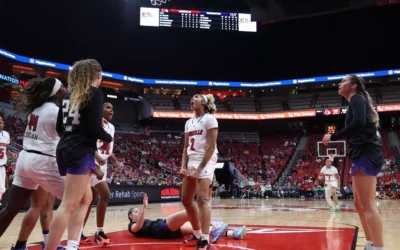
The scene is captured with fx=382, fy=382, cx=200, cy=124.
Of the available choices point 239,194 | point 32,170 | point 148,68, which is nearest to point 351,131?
point 32,170

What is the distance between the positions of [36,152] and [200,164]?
2271 millimetres

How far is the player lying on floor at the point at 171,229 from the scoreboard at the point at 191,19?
1120 inches

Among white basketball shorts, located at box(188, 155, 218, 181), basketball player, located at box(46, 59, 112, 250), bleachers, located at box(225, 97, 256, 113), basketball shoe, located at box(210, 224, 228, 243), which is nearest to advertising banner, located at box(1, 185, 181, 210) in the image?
basketball shoe, located at box(210, 224, 228, 243)

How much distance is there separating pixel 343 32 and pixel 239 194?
65.0 ft

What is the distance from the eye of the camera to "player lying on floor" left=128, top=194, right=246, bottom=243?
6527 millimetres

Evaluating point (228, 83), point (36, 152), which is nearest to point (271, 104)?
point (228, 83)

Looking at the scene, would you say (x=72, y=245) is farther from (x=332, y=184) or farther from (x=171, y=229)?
(x=332, y=184)

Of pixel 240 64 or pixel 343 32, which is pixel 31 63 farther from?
pixel 343 32

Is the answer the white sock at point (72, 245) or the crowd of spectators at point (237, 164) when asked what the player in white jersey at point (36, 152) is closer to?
the white sock at point (72, 245)

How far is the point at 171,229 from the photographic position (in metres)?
6.62

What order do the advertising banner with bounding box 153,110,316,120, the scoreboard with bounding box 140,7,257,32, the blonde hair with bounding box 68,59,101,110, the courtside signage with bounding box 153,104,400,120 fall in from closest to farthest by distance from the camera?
the blonde hair with bounding box 68,59,101,110 < the scoreboard with bounding box 140,7,257,32 < the courtside signage with bounding box 153,104,400,120 < the advertising banner with bounding box 153,110,316,120

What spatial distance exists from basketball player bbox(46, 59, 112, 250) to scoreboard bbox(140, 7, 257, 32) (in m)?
30.6

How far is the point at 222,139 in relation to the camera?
42.1m

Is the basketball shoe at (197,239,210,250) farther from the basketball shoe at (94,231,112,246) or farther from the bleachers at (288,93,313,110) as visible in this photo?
the bleachers at (288,93,313,110)
